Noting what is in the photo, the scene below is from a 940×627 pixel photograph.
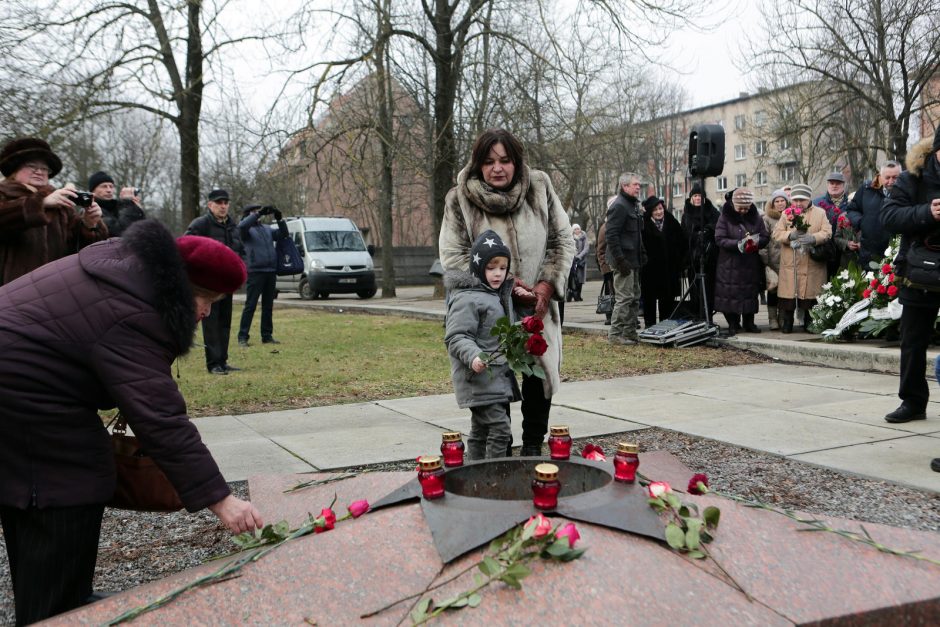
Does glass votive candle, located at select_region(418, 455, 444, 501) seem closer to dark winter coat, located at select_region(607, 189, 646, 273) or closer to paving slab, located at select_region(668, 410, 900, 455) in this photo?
paving slab, located at select_region(668, 410, 900, 455)

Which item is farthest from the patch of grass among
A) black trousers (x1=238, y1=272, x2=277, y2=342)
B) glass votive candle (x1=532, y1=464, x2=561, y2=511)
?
glass votive candle (x1=532, y1=464, x2=561, y2=511)

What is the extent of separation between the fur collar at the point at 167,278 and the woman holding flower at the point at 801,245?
8964mm

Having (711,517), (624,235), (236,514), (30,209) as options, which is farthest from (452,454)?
(624,235)

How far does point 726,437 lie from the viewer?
534cm

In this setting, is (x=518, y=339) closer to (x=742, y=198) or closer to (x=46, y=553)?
(x=46, y=553)

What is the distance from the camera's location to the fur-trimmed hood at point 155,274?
7.99 ft

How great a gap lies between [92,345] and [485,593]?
1.29 m

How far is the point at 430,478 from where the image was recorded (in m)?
2.63

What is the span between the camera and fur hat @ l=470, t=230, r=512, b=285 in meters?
3.92

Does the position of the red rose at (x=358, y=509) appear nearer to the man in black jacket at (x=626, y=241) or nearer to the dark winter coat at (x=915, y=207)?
the dark winter coat at (x=915, y=207)

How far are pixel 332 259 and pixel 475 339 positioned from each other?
1877 cm

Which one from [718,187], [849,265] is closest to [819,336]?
[849,265]

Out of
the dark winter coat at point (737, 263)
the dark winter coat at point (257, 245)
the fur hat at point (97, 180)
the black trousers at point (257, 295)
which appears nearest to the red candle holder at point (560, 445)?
the fur hat at point (97, 180)

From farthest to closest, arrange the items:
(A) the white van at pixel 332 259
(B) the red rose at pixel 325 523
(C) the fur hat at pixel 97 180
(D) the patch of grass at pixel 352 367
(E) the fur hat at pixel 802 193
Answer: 1. (A) the white van at pixel 332 259
2. (E) the fur hat at pixel 802 193
3. (D) the patch of grass at pixel 352 367
4. (C) the fur hat at pixel 97 180
5. (B) the red rose at pixel 325 523
